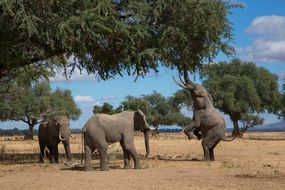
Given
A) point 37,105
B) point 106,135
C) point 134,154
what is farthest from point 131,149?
point 37,105

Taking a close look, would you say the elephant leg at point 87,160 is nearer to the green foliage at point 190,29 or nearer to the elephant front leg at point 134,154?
the elephant front leg at point 134,154

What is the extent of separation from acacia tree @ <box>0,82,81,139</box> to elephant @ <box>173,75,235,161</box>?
39.3m

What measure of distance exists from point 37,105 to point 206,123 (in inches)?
2157

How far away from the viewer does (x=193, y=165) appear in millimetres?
17609

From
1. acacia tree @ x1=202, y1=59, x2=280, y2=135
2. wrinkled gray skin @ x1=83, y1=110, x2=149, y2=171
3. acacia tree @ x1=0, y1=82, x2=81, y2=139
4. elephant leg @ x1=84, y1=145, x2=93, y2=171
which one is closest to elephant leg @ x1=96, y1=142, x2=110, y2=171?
wrinkled gray skin @ x1=83, y1=110, x2=149, y2=171

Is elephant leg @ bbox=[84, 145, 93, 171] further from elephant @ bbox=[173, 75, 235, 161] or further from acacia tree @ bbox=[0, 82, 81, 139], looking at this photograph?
acacia tree @ bbox=[0, 82, 81, 139]

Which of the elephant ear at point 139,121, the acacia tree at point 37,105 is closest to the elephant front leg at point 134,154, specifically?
the elephant ear at point 139,121

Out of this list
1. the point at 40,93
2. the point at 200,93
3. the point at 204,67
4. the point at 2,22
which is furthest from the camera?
the point at 40,93

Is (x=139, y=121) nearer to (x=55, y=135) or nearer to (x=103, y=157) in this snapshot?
(x=103, y=157)

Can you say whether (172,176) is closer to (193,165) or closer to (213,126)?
(193,165)

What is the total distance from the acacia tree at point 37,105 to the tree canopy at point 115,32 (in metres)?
37.4

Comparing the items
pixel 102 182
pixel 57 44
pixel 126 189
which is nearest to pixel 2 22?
pixel 57 44

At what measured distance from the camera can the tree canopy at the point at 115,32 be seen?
56.0 ft

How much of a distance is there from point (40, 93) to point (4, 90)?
39.6 metres
